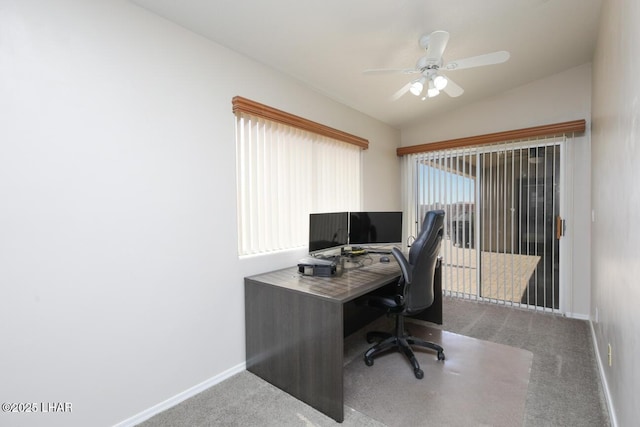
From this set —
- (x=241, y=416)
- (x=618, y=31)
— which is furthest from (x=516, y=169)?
(x=241, y=416)

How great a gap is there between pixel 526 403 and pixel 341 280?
143 centimetres

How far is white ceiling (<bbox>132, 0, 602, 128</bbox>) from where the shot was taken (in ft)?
6.41

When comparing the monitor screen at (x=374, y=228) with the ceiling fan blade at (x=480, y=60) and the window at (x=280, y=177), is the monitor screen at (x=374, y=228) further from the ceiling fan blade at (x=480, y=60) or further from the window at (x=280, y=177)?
the ceiling fan blade at (x=480, y=60)

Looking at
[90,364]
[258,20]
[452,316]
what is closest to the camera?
[90,364]

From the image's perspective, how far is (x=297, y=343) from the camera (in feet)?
6.49

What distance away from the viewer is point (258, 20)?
202 cm

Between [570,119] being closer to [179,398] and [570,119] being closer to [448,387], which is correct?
[448,387]

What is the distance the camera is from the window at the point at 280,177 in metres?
2.44

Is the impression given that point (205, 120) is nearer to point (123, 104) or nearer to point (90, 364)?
point (123, 104)

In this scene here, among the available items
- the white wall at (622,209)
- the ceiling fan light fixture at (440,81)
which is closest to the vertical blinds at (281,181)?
→ the ceiling fan light fixture at (440,81)

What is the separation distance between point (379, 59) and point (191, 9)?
5.23ft

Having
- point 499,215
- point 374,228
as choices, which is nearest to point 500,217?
point 499,215

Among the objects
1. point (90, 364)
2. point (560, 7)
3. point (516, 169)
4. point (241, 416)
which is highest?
point (560, 7)

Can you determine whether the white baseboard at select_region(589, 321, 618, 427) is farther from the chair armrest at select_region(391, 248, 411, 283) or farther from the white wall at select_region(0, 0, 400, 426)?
the white wall at select_region(0, 0, 400, 426)
